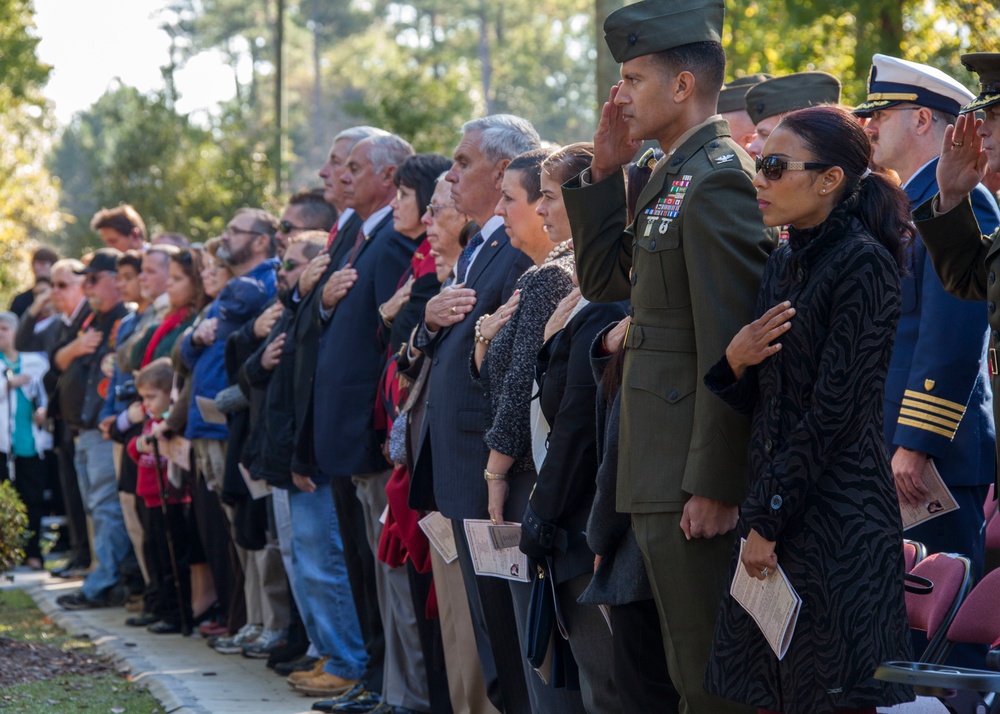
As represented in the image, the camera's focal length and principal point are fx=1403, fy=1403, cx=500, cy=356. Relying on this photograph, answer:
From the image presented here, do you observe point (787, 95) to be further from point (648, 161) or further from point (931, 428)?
point (931, 428)

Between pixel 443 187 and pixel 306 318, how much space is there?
4.73ft

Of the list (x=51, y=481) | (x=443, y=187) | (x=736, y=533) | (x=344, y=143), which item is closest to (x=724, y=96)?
(x=443, y=187)

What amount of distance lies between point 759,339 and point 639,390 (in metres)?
0.42

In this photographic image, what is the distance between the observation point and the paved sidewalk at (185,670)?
21.2ft

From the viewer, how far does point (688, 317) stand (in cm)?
359

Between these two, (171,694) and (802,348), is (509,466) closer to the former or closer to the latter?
(802,348)

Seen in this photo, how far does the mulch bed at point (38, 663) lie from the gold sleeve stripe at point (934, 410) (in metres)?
5.04

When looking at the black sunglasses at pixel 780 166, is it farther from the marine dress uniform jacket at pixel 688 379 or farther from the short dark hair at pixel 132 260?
the short dark hair at pixel 132 260

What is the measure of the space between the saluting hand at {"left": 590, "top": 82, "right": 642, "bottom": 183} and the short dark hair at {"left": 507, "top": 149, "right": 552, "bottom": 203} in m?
0.75

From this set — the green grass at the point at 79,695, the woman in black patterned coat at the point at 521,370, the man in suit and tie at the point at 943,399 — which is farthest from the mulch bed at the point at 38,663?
the man in suit and tie at the point at 943,399

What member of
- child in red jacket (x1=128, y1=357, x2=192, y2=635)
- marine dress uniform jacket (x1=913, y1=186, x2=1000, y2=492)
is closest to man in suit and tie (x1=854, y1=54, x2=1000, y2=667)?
marine dress uniform jacket (x1=913, y1=186, x2=1000, y2=492)

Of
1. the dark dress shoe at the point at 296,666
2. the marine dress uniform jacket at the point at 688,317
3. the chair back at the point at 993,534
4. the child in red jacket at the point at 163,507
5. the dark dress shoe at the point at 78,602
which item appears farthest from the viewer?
the dark dress shoe at the point at 78,602

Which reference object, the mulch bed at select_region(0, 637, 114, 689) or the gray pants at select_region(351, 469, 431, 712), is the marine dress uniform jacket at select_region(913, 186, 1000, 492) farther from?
the mulch bed at select_region(0, 637, 114, 689)

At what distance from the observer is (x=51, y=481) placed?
1298 centimetres
